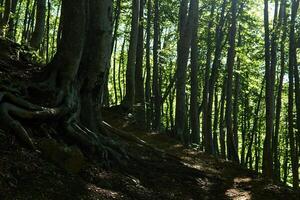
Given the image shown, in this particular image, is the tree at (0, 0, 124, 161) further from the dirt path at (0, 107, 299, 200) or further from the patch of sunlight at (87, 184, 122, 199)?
the patch of sunlight at (87, 184, 122, 199)

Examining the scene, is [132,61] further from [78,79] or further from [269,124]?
[78,79]

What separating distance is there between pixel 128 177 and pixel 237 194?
125 inches

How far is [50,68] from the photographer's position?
25.9 ft

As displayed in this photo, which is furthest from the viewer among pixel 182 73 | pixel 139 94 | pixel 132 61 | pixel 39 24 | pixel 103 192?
pixel 139 94

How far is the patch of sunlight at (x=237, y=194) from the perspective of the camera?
30.5 ft

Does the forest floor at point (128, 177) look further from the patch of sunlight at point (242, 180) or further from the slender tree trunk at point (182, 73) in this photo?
the slender tree trunk at point (182, 73)

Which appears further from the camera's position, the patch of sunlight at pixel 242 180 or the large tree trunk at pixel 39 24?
the large tree trunk at pixel 39 24

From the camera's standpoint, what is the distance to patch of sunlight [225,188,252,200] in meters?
9.30

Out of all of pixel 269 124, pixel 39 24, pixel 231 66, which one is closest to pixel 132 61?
pixel 39 24

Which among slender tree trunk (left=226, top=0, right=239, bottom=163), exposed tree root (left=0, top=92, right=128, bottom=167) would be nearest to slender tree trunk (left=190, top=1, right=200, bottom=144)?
slender tree trunk (left=226, top=0, right=239, bottom=163)

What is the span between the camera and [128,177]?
764cm

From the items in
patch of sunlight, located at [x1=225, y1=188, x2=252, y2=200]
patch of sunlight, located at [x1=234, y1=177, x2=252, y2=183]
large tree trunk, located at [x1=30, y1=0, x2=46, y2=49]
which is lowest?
patch of sunlight, located at [x1=225, y1=188, x2=252, y2=200]

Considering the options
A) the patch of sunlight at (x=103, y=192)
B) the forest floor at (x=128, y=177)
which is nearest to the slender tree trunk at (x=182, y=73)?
the forest floor at (x=128, y=177)

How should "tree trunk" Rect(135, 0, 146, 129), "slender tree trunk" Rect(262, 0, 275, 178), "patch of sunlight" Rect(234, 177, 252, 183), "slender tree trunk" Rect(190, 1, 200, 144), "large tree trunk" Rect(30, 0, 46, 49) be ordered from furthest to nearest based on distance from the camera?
"tree trunk" Rect(135, 0, 146, 129) < "slender tree trunk" Rect(190, 1, 200, 144) < "large tree trunk" Rect(30, 0, 46, 49) < "slender tree trunk" Rect(262, 0, 275, 178) < "patch of sunlight" Rect(234, 177, 252, 183)
